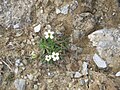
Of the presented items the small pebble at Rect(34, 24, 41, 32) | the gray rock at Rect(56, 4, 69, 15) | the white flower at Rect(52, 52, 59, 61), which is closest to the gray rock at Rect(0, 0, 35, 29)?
the small pebble at Rect(34, 24, 41, 32)

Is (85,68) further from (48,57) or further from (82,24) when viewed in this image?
(82,24)

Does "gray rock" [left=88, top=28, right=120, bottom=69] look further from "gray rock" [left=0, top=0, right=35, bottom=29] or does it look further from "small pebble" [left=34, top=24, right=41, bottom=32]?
"gray rock" [left=0, top=0, right=35, bottom=29]

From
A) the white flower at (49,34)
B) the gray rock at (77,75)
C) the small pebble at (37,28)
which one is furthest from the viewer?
the small pebble at (37,28)

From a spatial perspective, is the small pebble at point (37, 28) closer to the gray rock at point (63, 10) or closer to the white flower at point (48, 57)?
the gray rock at point (63, 10)

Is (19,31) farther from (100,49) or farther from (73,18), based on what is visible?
(100,49)

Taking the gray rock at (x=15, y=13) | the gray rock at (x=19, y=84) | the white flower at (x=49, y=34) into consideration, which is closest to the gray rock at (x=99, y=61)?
the white flower at (x=49, y=34)

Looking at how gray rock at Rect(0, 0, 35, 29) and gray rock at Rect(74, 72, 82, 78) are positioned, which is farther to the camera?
gray rock at Rect(0, 0, 35, 29)

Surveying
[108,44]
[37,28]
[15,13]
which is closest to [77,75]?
[108,44]

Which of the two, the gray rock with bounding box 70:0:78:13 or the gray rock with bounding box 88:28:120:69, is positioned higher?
the gray rock with bounding box 70:0:78:13

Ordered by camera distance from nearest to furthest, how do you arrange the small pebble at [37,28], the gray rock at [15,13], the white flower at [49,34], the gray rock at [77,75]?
the gray rock at [77,75] → the white flower at [49,34] → the small pebble at [37,28] → the gray rock at [15,13]
